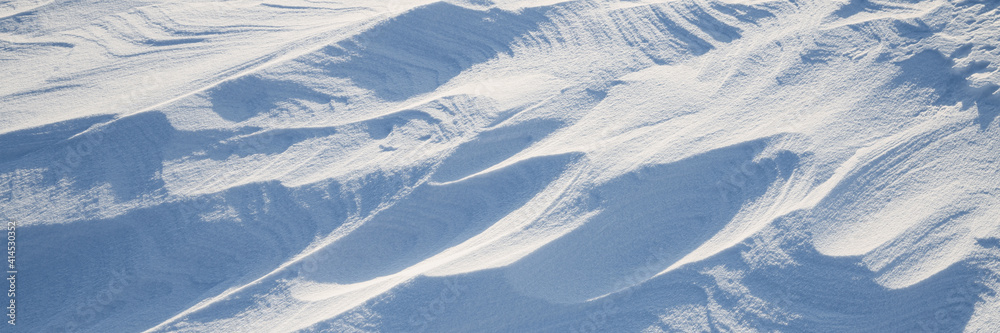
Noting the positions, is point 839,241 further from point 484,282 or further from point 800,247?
point 484,282

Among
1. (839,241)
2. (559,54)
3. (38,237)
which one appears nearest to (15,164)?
(38,237)

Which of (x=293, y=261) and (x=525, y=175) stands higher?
(x=525, y=175)

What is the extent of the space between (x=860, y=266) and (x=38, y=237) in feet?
8.16

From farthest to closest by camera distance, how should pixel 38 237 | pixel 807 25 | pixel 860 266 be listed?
pixel 807 25
pixel 38 237
pixel 860 266

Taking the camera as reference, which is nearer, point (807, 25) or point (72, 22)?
point (807, 25)

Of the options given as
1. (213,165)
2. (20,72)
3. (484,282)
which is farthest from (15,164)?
(484,282)

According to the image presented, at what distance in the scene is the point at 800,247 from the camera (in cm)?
163

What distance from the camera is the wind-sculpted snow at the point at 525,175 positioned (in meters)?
1.61

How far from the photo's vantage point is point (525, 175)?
1.79m

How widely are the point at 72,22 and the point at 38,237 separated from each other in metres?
1.02

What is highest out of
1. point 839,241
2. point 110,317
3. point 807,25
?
point 807,25

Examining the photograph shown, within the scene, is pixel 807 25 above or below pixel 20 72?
above

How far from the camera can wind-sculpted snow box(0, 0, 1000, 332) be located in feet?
5.27

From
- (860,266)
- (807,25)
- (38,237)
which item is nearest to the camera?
(860,266)
